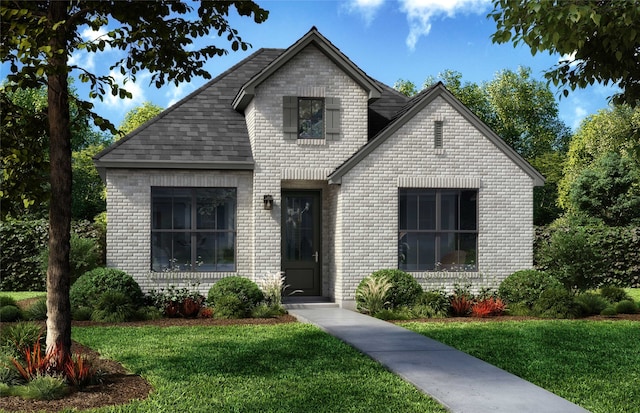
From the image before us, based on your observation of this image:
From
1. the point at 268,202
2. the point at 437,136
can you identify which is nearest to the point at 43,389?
the point at 268,202

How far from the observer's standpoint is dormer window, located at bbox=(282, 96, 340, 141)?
16828 millimetres

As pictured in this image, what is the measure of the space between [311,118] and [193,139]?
2.92m

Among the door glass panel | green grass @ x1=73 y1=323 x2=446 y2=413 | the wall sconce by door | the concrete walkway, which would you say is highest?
the wall sconce by door

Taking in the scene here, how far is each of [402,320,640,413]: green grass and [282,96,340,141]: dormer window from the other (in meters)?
5.59

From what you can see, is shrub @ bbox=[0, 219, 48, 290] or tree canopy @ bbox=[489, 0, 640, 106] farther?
shrub @ bbox=[0, 219, 48, 290]

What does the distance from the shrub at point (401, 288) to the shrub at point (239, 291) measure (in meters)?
2.70

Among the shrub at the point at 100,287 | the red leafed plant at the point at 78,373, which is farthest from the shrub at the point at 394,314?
the red leafed plant at the point at 78,373

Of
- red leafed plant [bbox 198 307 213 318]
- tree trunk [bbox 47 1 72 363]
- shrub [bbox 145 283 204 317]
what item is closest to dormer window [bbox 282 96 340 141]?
shrub [bbox 145 283 204 317]

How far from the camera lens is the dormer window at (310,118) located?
17.0 m

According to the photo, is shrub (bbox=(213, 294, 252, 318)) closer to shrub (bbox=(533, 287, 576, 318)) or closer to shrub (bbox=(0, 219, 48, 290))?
shrub (bbox=(533, 287, 576, 318))

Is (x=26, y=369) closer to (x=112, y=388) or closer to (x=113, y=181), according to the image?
(x=112, y=388)

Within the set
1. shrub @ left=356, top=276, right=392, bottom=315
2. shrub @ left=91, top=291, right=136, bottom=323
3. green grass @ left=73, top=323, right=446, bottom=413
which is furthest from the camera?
shrub @ left=356, top=276, right=392, bottom=315

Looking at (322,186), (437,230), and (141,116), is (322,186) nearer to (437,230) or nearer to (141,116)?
(437,230)

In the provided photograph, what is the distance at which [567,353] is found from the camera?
10.6 m
